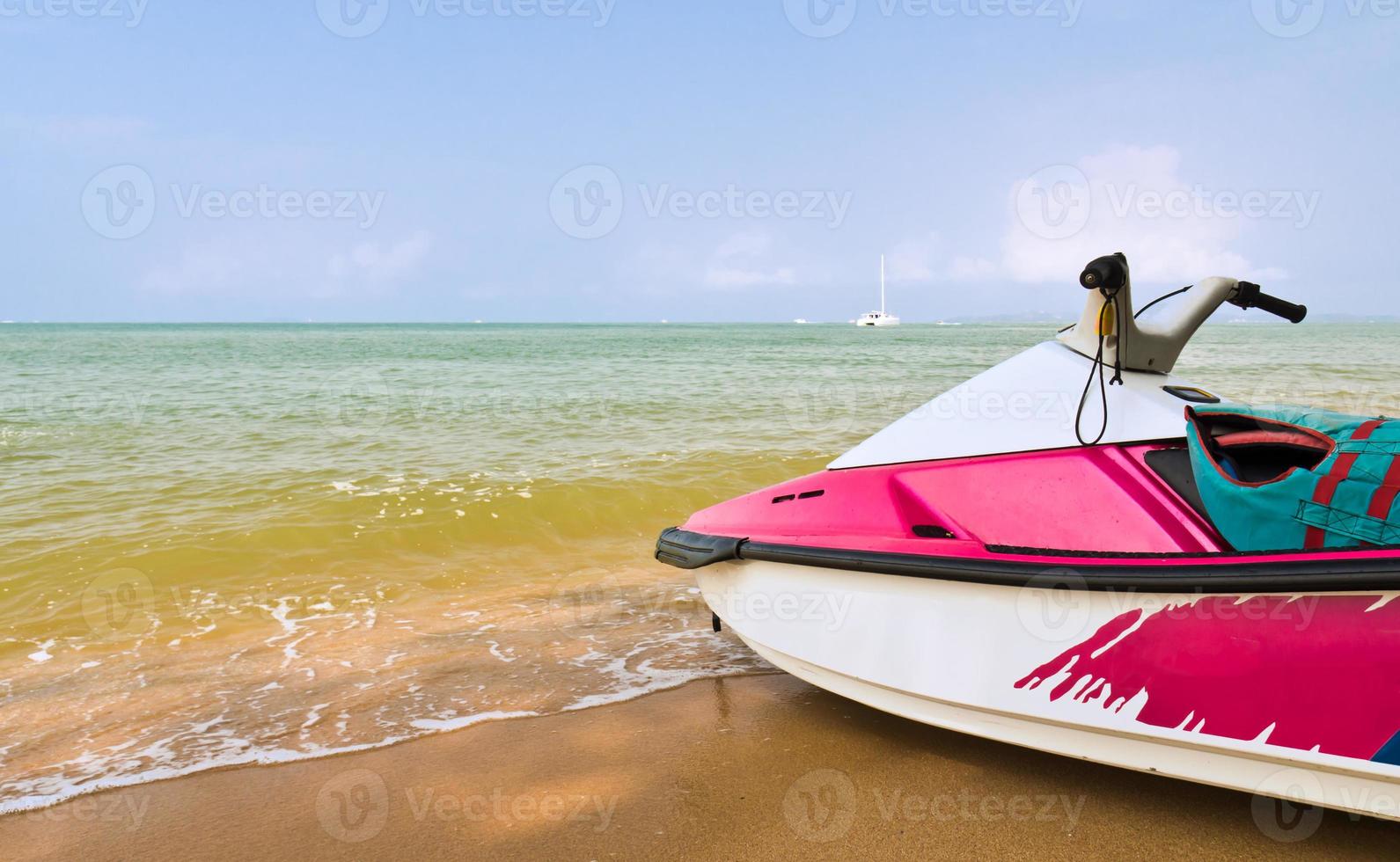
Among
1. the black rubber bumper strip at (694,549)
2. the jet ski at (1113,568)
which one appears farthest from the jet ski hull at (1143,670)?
the black rubber bumper strip at (694,549)

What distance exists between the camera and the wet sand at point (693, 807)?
223 cm

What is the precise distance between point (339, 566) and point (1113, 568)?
15.0 ft

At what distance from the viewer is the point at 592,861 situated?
2.21 metres

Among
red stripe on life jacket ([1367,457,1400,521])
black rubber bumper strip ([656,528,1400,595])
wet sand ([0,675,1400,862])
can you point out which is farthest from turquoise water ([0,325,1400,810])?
red stripe on life jacket ([1367,457,1400,521])

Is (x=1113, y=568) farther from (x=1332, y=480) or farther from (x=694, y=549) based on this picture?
(x=694, y=549)

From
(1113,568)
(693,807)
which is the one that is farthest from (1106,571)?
(693,807)

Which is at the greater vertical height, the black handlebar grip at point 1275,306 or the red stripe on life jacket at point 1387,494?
the black handlebar grip at point 1275,306

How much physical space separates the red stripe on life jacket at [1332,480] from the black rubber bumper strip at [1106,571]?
0.26ft

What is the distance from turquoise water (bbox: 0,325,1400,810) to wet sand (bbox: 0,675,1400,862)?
306mm

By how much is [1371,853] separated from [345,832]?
2.72 m

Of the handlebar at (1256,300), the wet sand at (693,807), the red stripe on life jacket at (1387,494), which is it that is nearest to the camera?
the red stripe on life jacket at (1387,494)

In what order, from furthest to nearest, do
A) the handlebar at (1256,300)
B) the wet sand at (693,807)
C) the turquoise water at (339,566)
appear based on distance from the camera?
the turquoise water at (339,566) < the handlebar at (1256,300) < the wet sand at (693,807)

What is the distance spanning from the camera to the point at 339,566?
207 inches

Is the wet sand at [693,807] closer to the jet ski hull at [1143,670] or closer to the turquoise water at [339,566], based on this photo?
the jet ski hull at [1143,670]
